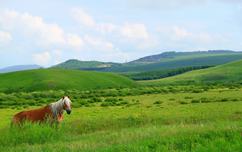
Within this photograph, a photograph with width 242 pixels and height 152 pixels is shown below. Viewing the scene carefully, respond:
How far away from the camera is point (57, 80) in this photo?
131m

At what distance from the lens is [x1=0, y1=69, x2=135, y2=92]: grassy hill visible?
12353 centimetres

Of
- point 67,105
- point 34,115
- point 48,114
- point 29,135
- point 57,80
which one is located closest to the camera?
point 29,135

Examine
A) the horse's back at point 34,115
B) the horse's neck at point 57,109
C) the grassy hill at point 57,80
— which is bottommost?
the grassy hill at point 57,80

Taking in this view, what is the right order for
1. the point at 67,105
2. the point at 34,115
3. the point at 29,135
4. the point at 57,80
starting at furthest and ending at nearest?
1. the point at 57,80
2. the point at 34,115
3. the point at 67,105
4. the point at 29,135

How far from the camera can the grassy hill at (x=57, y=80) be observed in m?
124

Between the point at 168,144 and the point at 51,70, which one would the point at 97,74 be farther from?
the point at 168,144

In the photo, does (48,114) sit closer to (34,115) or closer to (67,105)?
(34,115)

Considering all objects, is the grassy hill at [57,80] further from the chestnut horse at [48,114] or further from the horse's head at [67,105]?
the horse's head at [67,105]

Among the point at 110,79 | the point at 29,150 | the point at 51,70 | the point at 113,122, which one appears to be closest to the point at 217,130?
the point at 29,150

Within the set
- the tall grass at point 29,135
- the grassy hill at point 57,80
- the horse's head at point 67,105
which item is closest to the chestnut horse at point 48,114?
the horse's head at point 67,105

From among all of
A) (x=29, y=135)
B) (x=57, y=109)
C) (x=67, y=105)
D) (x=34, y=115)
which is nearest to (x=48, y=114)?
(x=57, y=109)

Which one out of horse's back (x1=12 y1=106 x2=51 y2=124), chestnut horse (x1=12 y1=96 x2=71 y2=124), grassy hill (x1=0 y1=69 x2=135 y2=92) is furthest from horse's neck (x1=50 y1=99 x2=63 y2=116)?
grassy hill (x1=0 y1=69 x2=135 y2=92)

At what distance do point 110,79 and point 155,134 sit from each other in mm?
125008

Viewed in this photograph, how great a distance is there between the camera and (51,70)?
151 metres
